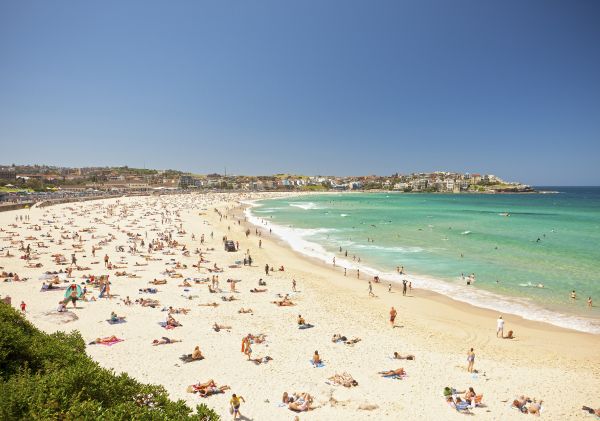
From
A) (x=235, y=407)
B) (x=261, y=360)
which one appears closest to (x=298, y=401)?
(x=235, y=407)

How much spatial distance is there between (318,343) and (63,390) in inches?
342

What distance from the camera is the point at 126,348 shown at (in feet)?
37.8

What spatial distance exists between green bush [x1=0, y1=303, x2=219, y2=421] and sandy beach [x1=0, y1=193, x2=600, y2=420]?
314 centimetres

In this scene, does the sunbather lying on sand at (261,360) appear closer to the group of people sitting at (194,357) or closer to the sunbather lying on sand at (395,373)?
the group of people sitting at (194,357)

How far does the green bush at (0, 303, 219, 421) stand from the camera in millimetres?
4629

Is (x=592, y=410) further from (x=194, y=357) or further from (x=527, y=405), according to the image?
(x=194, y=357)

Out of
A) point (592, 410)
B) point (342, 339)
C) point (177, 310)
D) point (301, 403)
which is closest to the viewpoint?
point (301, 403)

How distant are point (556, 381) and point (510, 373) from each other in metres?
1.13

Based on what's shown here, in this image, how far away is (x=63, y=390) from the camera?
197 inches

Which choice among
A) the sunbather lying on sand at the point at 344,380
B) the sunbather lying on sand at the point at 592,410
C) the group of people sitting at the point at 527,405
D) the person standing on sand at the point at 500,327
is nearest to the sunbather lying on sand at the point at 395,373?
the sunbather lying on sand at the point at 344,380

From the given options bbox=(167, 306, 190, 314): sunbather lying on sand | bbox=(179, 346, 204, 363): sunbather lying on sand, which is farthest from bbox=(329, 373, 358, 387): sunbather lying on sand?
bbox=(167, 306, 190, 314): sunbather lying on sand

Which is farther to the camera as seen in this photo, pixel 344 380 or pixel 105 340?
pixel 105 340

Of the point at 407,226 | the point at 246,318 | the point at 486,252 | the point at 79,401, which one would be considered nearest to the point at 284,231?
the point at 407,226

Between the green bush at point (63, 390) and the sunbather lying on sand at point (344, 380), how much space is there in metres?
4.92
